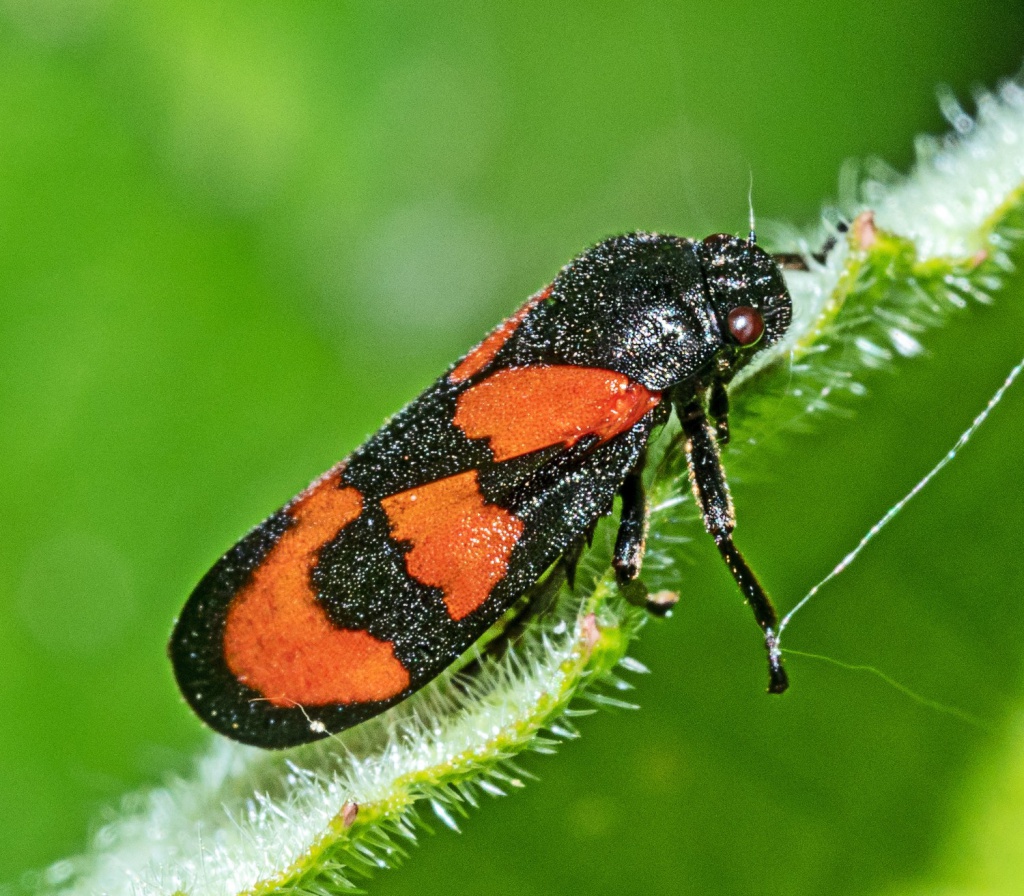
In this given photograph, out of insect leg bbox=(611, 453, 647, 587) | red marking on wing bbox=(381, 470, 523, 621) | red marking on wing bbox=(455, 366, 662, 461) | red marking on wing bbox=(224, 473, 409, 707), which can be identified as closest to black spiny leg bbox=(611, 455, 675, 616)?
insect leg bbox=(611, 453, 647, 587)

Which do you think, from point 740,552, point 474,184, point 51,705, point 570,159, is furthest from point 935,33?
point 51,705

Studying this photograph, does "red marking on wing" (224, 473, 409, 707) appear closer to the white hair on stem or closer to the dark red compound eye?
the white hair on stem

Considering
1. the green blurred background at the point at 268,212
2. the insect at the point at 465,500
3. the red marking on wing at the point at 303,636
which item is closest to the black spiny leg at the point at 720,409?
the insect at the point at 465,500

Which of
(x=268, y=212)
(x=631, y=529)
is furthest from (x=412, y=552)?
(x=268, y=212)

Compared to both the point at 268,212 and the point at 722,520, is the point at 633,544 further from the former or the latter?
the point at 268,212

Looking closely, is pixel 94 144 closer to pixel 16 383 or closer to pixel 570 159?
pixel 16 383

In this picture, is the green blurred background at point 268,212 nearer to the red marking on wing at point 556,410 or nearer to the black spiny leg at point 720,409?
the black spiny leg at point 720,409

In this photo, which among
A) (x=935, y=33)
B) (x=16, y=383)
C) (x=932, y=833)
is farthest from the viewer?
(x=935, y=33)
